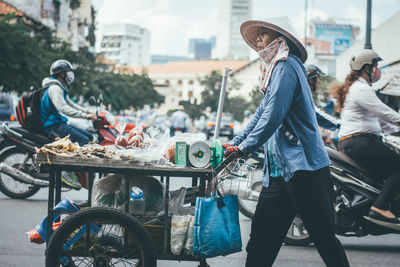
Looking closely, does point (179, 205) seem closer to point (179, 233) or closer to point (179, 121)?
point (179, 233)

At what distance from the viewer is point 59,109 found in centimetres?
709

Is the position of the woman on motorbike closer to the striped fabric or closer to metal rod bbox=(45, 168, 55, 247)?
the striped fabric

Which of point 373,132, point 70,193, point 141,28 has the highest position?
point 141,28

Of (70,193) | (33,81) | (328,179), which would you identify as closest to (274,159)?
(328,179)

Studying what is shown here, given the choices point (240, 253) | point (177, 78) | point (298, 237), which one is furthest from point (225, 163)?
point (177, 78)

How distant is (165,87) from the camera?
11850 cm

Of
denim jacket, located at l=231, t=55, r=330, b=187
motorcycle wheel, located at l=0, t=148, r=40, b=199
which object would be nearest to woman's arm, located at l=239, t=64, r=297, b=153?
denim jacket, located at l=231, t=55, r=330, b=187

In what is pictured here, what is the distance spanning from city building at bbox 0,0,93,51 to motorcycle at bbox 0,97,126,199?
21.1 m

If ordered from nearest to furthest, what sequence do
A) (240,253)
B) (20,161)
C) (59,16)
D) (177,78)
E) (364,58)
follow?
(364,58) < (240,253) < (20,161) < (59,16) < (177,78)

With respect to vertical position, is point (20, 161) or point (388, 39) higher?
point (388, 39)

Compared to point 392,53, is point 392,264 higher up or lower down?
lower down

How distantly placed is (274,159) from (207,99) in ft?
220

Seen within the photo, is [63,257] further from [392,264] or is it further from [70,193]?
[70,193]

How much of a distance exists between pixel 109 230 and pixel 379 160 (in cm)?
278
